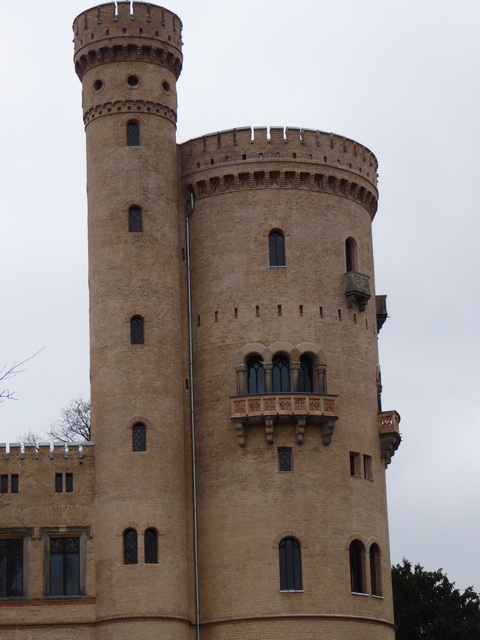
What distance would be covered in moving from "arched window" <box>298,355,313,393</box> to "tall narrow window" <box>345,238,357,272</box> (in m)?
5.46

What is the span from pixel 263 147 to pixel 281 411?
12.5 m

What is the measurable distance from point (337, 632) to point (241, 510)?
648 centimetres

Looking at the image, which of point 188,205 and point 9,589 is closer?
point 9,589

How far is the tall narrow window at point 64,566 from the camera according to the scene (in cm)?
6731

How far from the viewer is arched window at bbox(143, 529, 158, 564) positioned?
66562 mm

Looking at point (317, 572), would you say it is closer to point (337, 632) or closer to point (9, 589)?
point (337, 632)

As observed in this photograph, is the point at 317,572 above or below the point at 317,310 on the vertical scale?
below

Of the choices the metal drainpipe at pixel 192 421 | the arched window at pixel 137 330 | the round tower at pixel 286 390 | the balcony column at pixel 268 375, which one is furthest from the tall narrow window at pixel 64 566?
the balcony column at pixel 268 375

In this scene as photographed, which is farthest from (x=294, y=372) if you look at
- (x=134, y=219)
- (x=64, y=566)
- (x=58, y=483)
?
(x=64, y=566)

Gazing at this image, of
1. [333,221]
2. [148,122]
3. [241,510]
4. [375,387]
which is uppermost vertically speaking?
[148,122]

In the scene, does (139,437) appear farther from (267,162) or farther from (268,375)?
(267,162)

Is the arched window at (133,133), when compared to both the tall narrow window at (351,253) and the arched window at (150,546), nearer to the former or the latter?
the tall narrow window at (351,253)

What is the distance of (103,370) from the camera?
2739 inches

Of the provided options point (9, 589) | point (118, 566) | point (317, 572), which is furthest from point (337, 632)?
point (9, 589)
